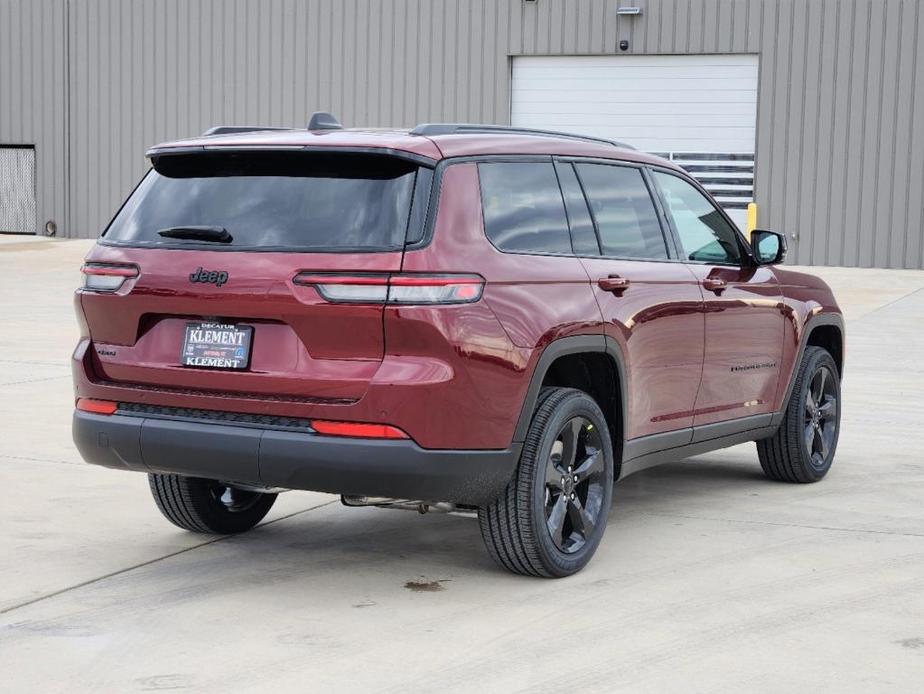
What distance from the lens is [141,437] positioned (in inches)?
212

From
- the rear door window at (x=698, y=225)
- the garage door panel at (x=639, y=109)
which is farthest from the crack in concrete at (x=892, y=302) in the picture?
Answer: the rear door window at (x=698, y=225)

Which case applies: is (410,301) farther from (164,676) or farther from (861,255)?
(861,255)

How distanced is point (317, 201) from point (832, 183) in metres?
23.3

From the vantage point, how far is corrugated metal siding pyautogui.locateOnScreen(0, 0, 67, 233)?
1314 inches

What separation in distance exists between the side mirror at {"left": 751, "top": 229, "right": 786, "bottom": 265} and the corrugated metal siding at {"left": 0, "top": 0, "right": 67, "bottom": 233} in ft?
93.2

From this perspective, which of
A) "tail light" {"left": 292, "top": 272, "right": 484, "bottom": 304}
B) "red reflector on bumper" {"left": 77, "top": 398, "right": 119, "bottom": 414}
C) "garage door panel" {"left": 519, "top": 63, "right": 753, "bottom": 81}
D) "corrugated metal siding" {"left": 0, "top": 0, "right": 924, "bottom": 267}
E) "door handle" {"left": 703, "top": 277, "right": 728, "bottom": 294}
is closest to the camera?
"tail light" {"left": 292, "top": 272, "right": 484, "bottom": 304}

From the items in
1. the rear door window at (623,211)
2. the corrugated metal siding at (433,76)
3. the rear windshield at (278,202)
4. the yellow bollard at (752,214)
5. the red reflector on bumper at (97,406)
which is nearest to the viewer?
the rear windshield at (278,202)

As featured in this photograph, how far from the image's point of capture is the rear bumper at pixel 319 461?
16.6ft

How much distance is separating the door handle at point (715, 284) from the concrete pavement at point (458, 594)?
3.48ft

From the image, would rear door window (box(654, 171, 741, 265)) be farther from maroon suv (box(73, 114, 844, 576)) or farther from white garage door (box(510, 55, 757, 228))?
white garage door (box(510, 55, 757, 228))

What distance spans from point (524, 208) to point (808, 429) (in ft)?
9.39

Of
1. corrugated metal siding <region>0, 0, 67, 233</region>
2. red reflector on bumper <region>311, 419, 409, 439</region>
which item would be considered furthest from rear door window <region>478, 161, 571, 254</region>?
corrugated metal siding <region>0, 0, 67, 233</region>

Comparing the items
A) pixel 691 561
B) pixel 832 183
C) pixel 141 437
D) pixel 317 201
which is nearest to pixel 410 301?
pixel 317 201

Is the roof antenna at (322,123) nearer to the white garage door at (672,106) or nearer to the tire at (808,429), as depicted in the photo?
the tire at (808,429)
